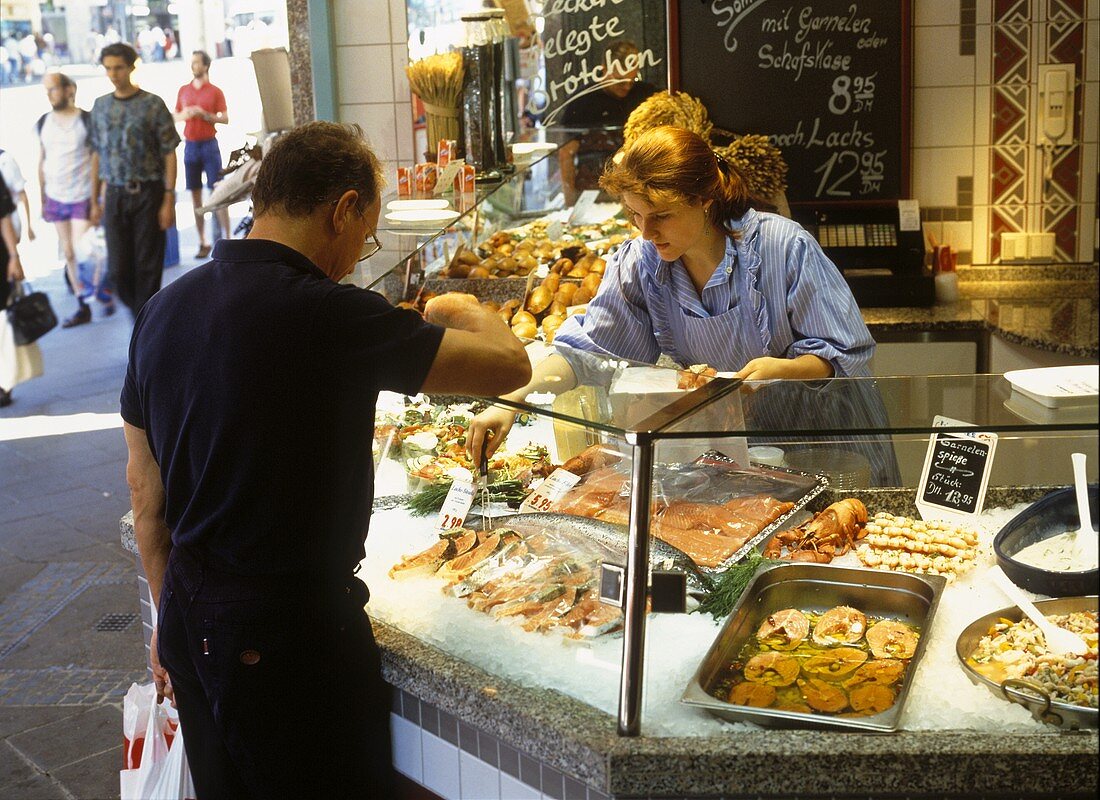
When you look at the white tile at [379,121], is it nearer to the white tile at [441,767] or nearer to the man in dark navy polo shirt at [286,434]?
the man in dark navy polo shirt at [286,434]

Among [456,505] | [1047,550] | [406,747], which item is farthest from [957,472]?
[406,747]

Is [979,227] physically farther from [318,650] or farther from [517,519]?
[318,650]

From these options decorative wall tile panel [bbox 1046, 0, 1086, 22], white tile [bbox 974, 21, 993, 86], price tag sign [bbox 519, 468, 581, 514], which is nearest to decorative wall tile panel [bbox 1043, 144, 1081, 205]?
white tile [bbox 974, 21, 993, 86]

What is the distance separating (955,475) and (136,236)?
858 centimetres

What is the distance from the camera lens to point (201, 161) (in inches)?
476

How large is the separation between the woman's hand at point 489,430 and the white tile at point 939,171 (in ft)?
12.7

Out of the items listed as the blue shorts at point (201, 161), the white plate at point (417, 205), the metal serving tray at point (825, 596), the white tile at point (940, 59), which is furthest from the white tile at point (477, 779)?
the blue shorts at point (201, 161)

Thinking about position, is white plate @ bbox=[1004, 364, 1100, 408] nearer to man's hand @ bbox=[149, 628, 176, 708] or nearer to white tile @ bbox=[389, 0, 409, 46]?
man's hand @ bbox=[149, 628, 176, 708]

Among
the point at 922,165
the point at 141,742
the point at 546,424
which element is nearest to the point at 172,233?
the point at 922,165

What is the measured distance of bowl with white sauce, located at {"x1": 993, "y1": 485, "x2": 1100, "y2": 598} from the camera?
2.33m

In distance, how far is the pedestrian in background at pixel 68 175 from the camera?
35.1 feet

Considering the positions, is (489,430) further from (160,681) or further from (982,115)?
(982,115)

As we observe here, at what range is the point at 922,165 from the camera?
5.75 m

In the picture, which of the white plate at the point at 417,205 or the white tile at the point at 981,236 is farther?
A: the white tile at the point at 981,236
